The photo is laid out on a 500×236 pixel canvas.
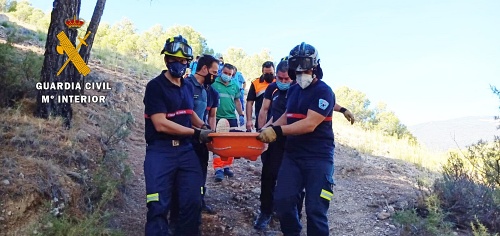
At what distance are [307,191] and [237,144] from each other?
77cm

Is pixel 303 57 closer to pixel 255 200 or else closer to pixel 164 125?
pixel 164 125

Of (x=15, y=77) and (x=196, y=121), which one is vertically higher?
(x=15, y=77)

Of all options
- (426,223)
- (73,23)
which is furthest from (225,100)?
(426,223)

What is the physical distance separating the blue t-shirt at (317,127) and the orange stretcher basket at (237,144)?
1.14 ft

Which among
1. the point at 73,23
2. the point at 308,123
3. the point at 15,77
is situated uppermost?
the point at 73,23

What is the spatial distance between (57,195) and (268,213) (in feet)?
7.81

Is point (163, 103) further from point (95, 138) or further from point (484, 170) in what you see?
point (484, 170)

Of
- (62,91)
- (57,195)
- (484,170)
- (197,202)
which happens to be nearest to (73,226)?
(57,195)

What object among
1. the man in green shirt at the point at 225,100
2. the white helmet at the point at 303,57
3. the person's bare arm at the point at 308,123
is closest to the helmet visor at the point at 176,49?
the white helmet at the point at 303,57

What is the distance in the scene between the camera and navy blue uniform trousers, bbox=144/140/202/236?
3629 mm

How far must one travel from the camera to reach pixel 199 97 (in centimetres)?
521

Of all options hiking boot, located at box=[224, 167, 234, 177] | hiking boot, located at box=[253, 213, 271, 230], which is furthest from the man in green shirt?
hiking boot, located at box=[253, 213, 271, 230]

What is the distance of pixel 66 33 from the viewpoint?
6.04 meters

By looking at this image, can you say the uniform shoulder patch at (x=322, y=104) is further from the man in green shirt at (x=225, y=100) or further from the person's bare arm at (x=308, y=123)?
the man in green shirt at (x=225, y=100)
